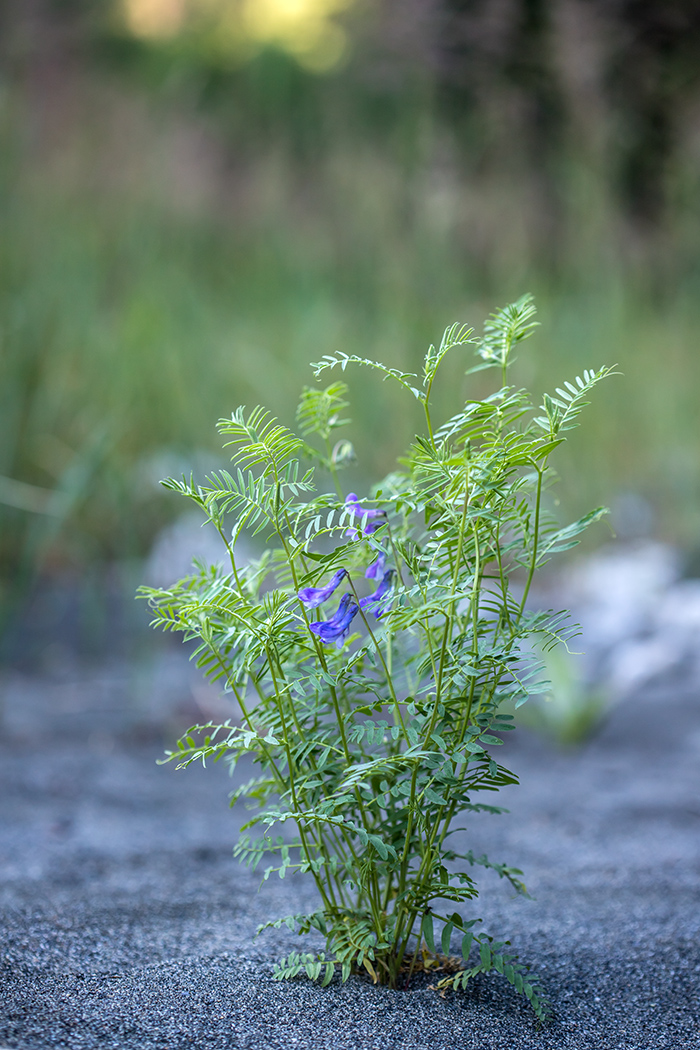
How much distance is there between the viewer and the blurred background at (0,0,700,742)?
2439 millimetres

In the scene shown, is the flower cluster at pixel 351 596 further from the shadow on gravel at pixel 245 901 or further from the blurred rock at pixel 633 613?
the blurred rock at pixel 633 613

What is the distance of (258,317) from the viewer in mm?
3818

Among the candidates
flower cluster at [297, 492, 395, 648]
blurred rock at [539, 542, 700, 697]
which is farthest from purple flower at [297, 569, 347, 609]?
blurred rock at [539, 542, 700, 697]

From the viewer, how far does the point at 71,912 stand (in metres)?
0.87

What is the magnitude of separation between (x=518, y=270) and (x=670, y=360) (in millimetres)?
1049

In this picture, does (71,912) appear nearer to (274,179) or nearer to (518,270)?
(518,270)

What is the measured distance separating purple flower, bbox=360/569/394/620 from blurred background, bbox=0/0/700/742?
114 cm

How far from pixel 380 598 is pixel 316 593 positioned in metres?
0.05

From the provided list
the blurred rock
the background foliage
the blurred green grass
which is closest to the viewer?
the blurred rock

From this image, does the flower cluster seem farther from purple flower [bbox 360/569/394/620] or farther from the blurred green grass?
the blurred green grass

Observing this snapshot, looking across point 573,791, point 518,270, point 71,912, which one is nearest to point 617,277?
point 518,270

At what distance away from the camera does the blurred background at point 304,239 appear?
8.00ft

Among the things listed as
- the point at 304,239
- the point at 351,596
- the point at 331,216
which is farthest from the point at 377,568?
the point at 331,216

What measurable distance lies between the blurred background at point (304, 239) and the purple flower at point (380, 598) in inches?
44.9
